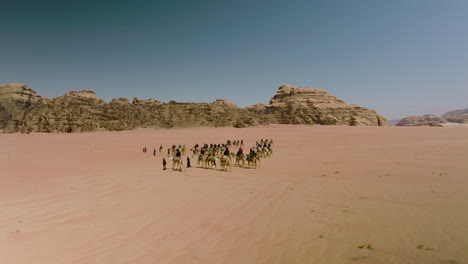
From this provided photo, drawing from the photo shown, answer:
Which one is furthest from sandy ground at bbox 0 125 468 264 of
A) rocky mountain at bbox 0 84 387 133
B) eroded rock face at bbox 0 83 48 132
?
eroded rock face at bbox 0 83 48 132

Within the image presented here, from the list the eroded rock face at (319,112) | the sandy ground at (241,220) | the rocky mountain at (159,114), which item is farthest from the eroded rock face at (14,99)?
the sandy ground at (241,220)

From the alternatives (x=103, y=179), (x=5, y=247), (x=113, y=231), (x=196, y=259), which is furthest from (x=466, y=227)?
(x=103, y=179)

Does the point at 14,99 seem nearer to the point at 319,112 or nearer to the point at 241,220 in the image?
the point at 319,112

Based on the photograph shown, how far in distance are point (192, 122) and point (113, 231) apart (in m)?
75.1

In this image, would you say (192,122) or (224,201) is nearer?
(224,201)

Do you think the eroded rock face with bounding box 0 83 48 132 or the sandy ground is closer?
the sandy ground

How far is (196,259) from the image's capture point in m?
5.21

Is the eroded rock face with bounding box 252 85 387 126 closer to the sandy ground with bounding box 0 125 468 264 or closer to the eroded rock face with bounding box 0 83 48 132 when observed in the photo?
the sandy ground with bounding box 0 125 468 264

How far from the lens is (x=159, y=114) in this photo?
80.1 meters

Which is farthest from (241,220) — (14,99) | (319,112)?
(14,99)

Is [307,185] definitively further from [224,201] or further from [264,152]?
[264,152]

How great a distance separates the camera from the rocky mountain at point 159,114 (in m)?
65.0

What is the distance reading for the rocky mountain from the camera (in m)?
65.0

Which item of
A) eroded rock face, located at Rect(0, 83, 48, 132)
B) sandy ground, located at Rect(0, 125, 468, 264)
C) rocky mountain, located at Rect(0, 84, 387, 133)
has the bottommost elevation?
sandy ground, located at Rect(0, 125, 468, 264)
